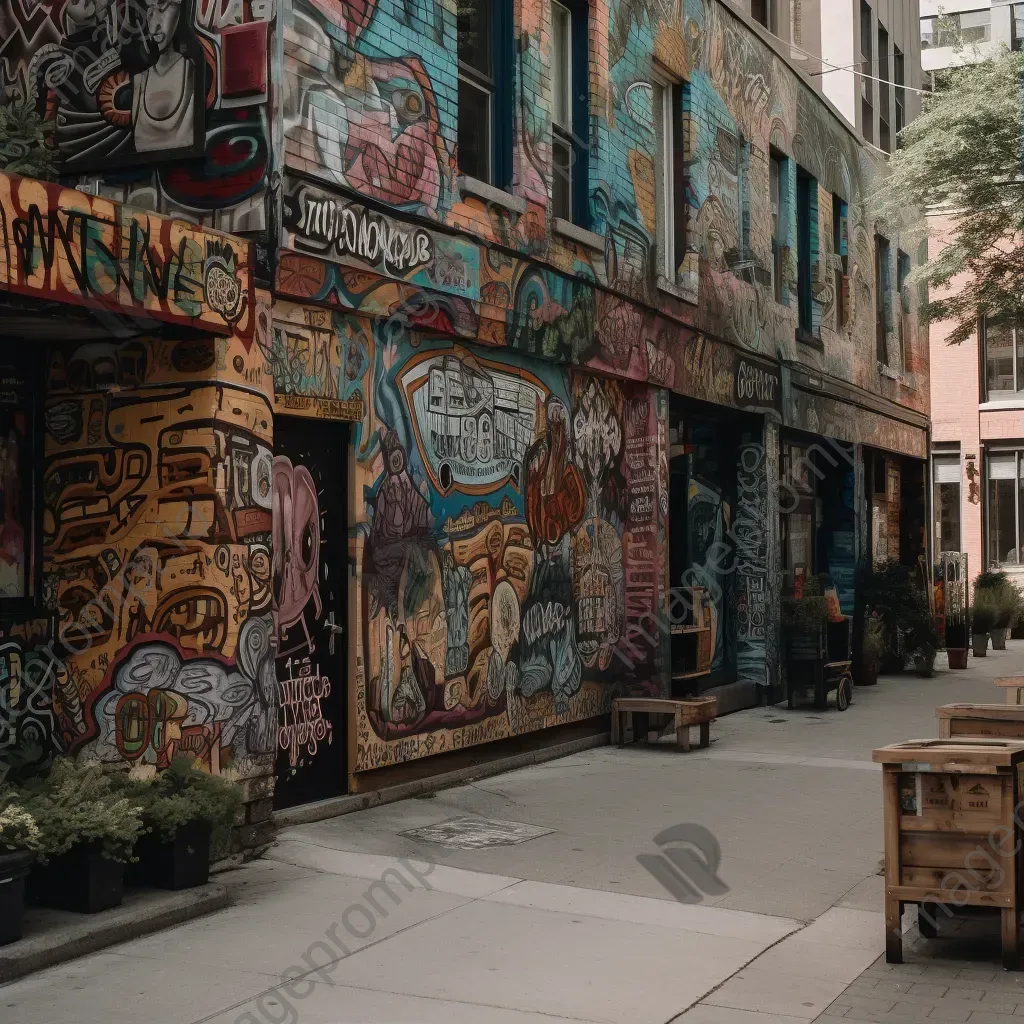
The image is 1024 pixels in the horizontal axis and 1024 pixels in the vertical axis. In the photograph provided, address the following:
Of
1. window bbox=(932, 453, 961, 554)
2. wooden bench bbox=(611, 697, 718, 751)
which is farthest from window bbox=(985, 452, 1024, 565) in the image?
wooden bench bbox=(611, 697, 718, 751)

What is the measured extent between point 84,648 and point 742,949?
412 centimetres

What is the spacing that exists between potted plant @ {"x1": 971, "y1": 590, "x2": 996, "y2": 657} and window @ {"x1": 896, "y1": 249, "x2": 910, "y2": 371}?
4.65 metres

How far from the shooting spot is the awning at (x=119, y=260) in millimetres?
6152

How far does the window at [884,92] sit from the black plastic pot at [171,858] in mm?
20981

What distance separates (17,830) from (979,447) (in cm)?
3160

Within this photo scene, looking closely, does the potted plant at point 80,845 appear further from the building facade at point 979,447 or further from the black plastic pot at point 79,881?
the building facade at point 979,447

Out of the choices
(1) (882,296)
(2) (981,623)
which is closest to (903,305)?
(1) (882,296)

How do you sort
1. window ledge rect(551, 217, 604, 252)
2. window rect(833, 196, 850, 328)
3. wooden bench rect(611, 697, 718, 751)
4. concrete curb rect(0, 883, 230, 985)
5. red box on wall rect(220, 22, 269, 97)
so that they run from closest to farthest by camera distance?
1. concrete curb rect(0, 883, 230, 985)
2. red box on wall rect(220, 22, 269, 97)
3. window ledge rect(551, 217, 604, 252)
4. wooden bench rect(611, 697, 718, 751)
5. window rect(833, 196, 850, 328)

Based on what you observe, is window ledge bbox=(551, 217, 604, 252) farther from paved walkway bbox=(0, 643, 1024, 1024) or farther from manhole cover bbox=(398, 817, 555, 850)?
manhole cover bbox=(398, 817, 555, 850)

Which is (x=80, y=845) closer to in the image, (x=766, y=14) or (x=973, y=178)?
(x=766, y=14)

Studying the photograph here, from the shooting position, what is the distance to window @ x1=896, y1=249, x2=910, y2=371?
24516 millimetres

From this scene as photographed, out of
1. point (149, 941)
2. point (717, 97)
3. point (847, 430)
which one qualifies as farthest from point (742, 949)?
point (847, 430)

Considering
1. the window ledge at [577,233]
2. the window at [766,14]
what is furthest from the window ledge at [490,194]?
the window at [766,14]

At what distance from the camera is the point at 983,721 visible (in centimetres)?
809
